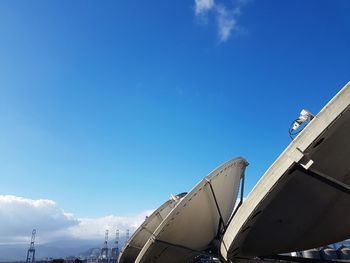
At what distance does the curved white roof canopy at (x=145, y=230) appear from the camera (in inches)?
981

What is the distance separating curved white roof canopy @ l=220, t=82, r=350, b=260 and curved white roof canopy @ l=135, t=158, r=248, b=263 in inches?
119

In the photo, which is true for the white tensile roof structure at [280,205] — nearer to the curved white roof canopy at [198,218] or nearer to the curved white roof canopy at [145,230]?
the curved white roof canopy at [198,218]

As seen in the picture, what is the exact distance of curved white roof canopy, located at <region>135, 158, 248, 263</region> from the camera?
46.8 ft

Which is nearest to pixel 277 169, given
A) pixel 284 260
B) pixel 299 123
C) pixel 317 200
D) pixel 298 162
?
pixel 298 162

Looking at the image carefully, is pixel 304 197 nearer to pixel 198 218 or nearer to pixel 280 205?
pixel 280 205

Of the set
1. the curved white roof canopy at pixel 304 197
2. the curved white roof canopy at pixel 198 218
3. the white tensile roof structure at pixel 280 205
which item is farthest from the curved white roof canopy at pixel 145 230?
the curved white roof canopy at pixel 304 197

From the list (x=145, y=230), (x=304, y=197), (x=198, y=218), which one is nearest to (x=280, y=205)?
(x=304, y=197)

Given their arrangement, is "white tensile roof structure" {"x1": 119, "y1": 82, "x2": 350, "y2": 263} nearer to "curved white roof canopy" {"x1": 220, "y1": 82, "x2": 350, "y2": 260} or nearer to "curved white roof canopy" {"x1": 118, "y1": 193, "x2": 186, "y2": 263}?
"curved white roof canopy" {"x1": 220, "y1": 82, "x2": 350, "y2": 260}

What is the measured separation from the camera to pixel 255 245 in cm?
1255

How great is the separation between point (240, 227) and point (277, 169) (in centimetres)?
234

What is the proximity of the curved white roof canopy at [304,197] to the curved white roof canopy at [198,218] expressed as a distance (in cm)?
303

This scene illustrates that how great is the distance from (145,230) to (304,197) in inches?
672

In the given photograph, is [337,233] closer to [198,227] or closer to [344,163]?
[344,163]

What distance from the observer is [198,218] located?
51.9ft
